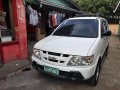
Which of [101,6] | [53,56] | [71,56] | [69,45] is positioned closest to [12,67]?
[53,56]

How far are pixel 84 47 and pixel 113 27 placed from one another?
17.4 metres

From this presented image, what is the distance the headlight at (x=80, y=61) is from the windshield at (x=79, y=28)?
1199mm

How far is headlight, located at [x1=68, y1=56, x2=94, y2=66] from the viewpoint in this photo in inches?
151

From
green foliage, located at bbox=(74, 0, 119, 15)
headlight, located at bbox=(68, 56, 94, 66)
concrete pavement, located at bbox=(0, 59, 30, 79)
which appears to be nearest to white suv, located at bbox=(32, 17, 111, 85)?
headlight, located at bbox=(68, 56, 94, 66)

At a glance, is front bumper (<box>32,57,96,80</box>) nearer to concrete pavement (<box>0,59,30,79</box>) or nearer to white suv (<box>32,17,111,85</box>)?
white suv (<box>32,17,111,85</box>)

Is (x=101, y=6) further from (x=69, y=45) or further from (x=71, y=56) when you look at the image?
(x=71, y=56)

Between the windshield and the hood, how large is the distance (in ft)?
1.19

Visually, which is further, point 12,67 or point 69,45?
point 12,67

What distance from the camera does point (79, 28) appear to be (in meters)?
5.25

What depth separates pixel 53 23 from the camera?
10.4 meters

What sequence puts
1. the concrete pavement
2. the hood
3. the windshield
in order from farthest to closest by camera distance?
the concrete pavement, the windshield, the hood

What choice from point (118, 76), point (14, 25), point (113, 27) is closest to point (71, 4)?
point (113, 27)

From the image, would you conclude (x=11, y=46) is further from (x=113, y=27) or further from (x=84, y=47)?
(x=113, y=27)

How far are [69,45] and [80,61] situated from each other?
55 cm
